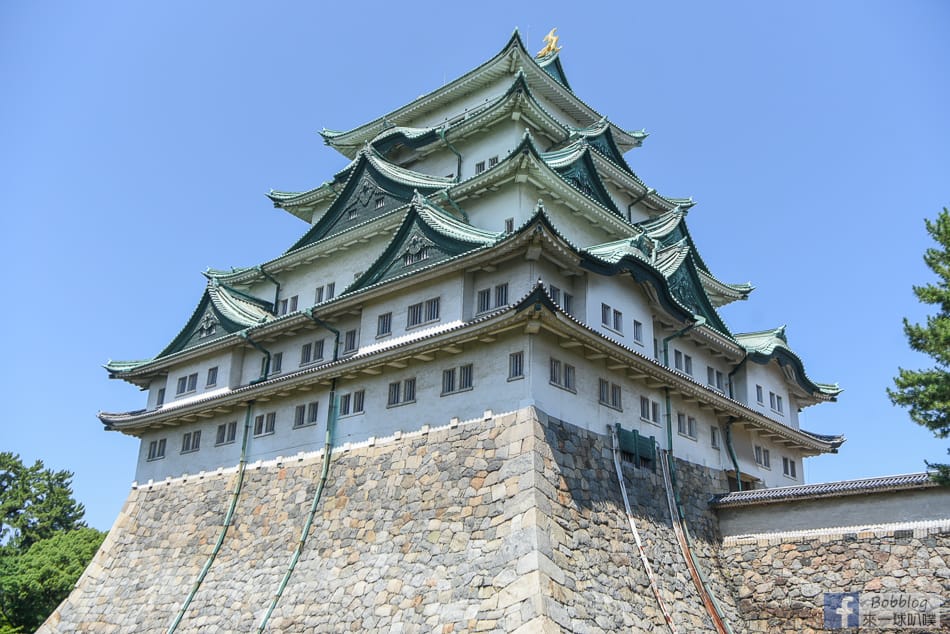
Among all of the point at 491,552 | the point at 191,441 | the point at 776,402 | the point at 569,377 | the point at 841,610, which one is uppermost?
the point at 776,402

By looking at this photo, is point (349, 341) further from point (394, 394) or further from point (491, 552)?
point (491, 552)

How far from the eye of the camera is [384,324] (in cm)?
2958

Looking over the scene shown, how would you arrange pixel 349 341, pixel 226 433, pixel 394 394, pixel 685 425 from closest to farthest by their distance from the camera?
pixel 394 394, pixel 685 425, pixel 349 341, pixel 226 433

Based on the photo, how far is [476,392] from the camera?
83.3 feet

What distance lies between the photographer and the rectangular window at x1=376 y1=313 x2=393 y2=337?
29306 mm

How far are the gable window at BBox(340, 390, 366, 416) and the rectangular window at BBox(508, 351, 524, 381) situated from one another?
6.50 m

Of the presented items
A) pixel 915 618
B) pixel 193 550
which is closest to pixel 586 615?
pixel 915 618

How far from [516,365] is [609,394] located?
4.06 meters

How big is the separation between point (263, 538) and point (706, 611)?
15.2 metres

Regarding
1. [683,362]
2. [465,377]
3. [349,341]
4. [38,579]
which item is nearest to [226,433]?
[349,341]

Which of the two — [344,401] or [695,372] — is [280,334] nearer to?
[344,401]

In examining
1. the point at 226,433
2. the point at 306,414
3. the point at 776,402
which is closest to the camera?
the point at 306,414

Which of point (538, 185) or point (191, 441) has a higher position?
point (538, 185)

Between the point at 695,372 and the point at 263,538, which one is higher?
the point at 695,372
